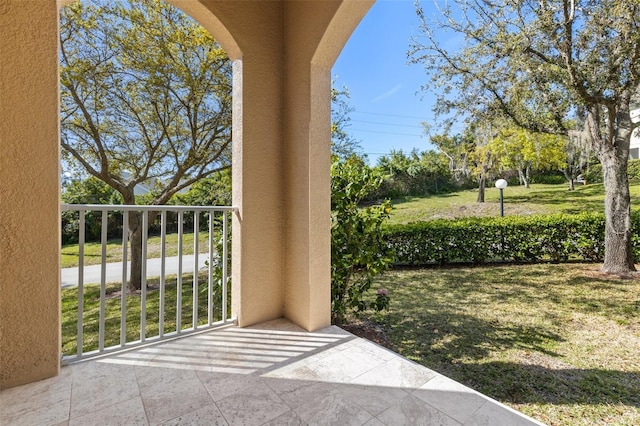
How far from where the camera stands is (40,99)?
1.66m

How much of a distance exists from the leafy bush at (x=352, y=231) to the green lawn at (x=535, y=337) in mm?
807

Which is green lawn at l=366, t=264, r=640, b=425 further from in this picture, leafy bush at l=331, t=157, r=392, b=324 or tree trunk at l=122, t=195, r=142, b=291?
tree trunk at l=122, t=195, r=142, b=291

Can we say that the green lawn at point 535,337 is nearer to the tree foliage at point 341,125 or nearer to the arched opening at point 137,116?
the arched opening at point 137,116

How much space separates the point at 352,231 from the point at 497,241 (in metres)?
5.60

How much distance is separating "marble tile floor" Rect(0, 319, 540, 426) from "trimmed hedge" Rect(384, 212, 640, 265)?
513 centimetres

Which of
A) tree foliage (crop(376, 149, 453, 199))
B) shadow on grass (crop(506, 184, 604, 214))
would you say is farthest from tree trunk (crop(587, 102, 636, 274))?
tree foliage (crop(376, 149, 453, 199))

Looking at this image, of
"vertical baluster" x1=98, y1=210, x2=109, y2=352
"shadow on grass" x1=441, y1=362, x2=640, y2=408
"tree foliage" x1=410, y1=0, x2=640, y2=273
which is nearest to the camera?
"vertical baluster" x1=98, y1=210, x2=109, y2=352

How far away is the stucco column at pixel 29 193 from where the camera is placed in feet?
5.20

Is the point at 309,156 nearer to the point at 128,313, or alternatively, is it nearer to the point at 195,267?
the point at 195,267

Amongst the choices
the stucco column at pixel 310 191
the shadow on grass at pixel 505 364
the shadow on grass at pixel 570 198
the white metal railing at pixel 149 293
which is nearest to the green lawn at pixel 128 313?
the white metal railing at pixel 149 293

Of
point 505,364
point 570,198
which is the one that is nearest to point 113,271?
point 505,364

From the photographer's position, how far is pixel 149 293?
5957 mm

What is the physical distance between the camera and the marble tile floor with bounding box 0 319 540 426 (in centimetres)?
140

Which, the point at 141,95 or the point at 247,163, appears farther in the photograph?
the point at 141,95
